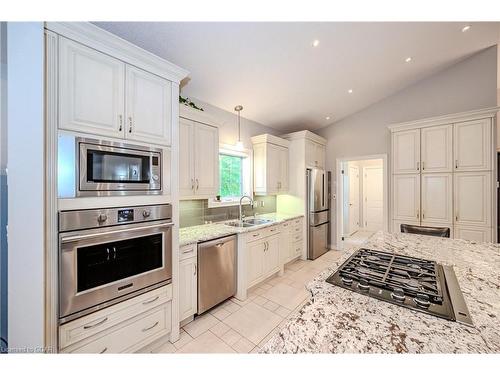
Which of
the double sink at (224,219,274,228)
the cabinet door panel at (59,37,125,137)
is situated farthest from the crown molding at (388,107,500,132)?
the cabinet door panel at (59,37,125,137)

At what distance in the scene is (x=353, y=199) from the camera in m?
6.21

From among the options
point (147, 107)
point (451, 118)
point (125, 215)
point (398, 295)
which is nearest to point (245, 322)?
point (125, 215)

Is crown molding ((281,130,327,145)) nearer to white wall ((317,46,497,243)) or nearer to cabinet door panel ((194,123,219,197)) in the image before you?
white wall ((317,46,497,243))

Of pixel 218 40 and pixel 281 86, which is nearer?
pixel 218 40

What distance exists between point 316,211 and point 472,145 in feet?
7.91

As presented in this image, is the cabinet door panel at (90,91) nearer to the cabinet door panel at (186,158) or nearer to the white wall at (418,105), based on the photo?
the cabinet door panel at (186,158)

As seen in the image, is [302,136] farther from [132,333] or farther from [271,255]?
[132,333]

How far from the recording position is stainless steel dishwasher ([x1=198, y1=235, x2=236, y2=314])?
2.21 meters

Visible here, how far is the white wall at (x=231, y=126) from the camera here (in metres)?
3.10

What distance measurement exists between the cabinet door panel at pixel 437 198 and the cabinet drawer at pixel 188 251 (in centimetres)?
353

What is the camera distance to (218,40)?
2018 millimetres
